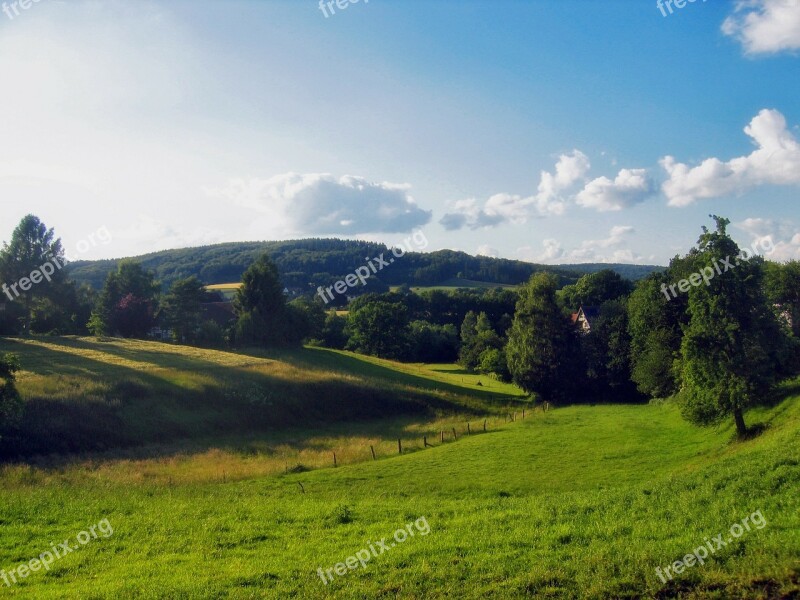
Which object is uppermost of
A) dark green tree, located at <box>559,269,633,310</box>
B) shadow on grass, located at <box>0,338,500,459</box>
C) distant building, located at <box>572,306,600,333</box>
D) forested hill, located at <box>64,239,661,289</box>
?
forested hill, located at <box>64,239,661,289</box>

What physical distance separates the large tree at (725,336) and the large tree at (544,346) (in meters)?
26.4

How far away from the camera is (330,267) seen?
494 ft

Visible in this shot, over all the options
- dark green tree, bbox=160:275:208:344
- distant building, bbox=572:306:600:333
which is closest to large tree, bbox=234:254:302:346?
dark green tree, bbox=160:275:208:344

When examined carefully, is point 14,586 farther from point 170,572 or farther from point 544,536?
point 544,536

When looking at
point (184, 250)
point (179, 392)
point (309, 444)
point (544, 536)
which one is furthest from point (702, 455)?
point (184, 250)

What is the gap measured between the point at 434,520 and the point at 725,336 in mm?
21310

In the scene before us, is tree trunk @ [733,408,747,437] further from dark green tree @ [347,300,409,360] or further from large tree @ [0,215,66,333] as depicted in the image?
large tree @ [0,215,66,333]

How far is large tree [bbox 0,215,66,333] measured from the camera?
67812 millimetres

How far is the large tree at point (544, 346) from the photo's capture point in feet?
183

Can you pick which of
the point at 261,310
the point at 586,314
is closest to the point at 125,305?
the point at 261,310

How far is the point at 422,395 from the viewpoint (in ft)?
170

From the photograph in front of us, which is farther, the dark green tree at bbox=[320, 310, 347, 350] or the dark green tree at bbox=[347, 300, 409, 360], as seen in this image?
the dark green tree at bbox=[320, 310, 347, 350]

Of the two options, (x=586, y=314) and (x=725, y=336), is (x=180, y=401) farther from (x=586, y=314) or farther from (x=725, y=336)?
(x=586, y=314)

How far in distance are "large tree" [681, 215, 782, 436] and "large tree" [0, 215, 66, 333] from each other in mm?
70701
